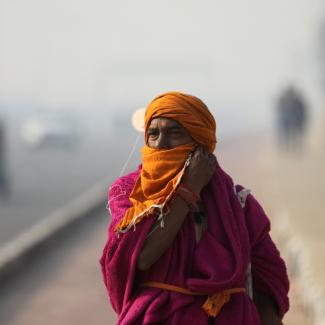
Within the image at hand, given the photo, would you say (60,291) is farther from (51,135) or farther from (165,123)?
(51,135)

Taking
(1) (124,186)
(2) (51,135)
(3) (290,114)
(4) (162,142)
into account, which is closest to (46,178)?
(3) (290,114)

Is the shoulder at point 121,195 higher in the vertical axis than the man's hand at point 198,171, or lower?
lower

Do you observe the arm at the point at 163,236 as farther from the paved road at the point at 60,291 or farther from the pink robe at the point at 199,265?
the paved road at the point at 60,291

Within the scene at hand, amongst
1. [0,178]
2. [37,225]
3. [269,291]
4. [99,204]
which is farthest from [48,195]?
[269,291]

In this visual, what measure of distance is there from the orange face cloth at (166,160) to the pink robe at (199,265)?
44mm

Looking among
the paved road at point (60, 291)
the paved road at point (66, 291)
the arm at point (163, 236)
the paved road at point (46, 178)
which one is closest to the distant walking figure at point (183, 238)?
the arm at point (163, 236)

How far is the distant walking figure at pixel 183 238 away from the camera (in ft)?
9.94

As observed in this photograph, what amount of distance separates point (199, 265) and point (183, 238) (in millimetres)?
98

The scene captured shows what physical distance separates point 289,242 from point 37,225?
3873mm

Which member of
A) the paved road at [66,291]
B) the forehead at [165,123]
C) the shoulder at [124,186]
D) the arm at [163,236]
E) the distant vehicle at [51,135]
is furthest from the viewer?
the distant vehicle at [51,135]

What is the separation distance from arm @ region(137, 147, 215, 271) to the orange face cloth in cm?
3

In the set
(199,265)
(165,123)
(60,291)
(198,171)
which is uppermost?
(165,123)

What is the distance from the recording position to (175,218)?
3025 mm

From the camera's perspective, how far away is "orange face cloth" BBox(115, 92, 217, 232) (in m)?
3.06
